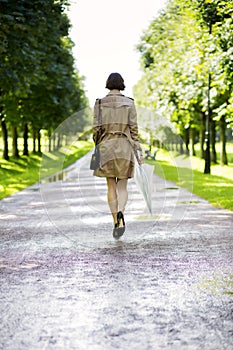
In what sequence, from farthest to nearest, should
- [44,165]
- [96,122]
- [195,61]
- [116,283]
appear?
1. [195,61]
2. [44,165]
3. [96,122]
4. [116,283]

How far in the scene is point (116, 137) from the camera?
898cm

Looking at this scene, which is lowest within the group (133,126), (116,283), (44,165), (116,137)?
(116,283)

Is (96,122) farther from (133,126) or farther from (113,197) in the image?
(113,197)

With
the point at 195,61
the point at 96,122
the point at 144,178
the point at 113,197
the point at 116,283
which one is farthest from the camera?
the point at 195,61

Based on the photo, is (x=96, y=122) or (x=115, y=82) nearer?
(x=96, y=122)

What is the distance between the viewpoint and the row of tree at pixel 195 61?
18.2 meters

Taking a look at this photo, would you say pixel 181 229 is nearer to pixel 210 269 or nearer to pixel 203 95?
pixel 210 269

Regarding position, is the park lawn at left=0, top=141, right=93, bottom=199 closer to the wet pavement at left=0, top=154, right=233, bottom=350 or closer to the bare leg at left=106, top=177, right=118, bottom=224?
the bare leg at left=106, top=177, right=118, bottom=224

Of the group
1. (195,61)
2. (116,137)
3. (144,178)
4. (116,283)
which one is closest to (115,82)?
(116,137)

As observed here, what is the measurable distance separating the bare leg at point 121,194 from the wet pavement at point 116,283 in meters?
0.46

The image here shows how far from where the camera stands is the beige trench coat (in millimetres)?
8922

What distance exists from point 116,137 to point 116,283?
3.31 metres

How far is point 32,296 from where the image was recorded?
5551 millimetres

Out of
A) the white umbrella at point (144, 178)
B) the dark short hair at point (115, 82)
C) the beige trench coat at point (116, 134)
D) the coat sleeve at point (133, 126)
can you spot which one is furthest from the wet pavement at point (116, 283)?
the dark short hair at point (115, 82)
